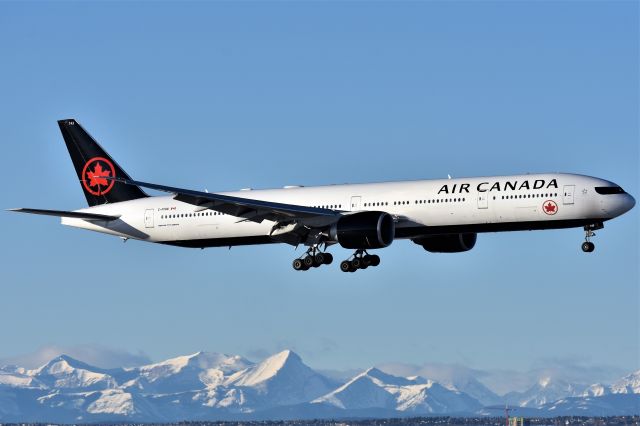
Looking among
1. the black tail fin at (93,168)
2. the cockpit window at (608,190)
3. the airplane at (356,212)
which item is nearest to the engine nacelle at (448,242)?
the airplane at (356,212)

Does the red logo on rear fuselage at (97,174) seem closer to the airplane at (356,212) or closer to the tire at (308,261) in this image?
the airplane at (356,212)

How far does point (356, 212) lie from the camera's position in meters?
84.0

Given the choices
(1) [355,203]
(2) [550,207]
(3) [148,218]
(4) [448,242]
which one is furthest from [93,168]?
(2) [550,207]

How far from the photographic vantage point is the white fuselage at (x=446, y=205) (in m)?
78.8

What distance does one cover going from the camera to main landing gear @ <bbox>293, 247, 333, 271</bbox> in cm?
8662

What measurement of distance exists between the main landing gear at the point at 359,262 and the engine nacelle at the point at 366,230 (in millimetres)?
5426

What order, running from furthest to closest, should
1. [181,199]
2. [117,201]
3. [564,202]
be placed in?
[117,201] → [181,199] → [564,202]

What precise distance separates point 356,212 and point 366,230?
377 centimetres

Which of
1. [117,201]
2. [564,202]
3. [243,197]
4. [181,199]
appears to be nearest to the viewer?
[564,202]

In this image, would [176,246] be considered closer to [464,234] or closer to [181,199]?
[181,199]

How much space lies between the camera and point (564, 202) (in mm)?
78625

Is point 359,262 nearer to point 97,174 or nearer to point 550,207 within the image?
point 550,207


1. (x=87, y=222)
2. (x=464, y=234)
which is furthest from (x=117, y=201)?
(x=464, y=234)

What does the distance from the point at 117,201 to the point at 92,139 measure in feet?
23.2
